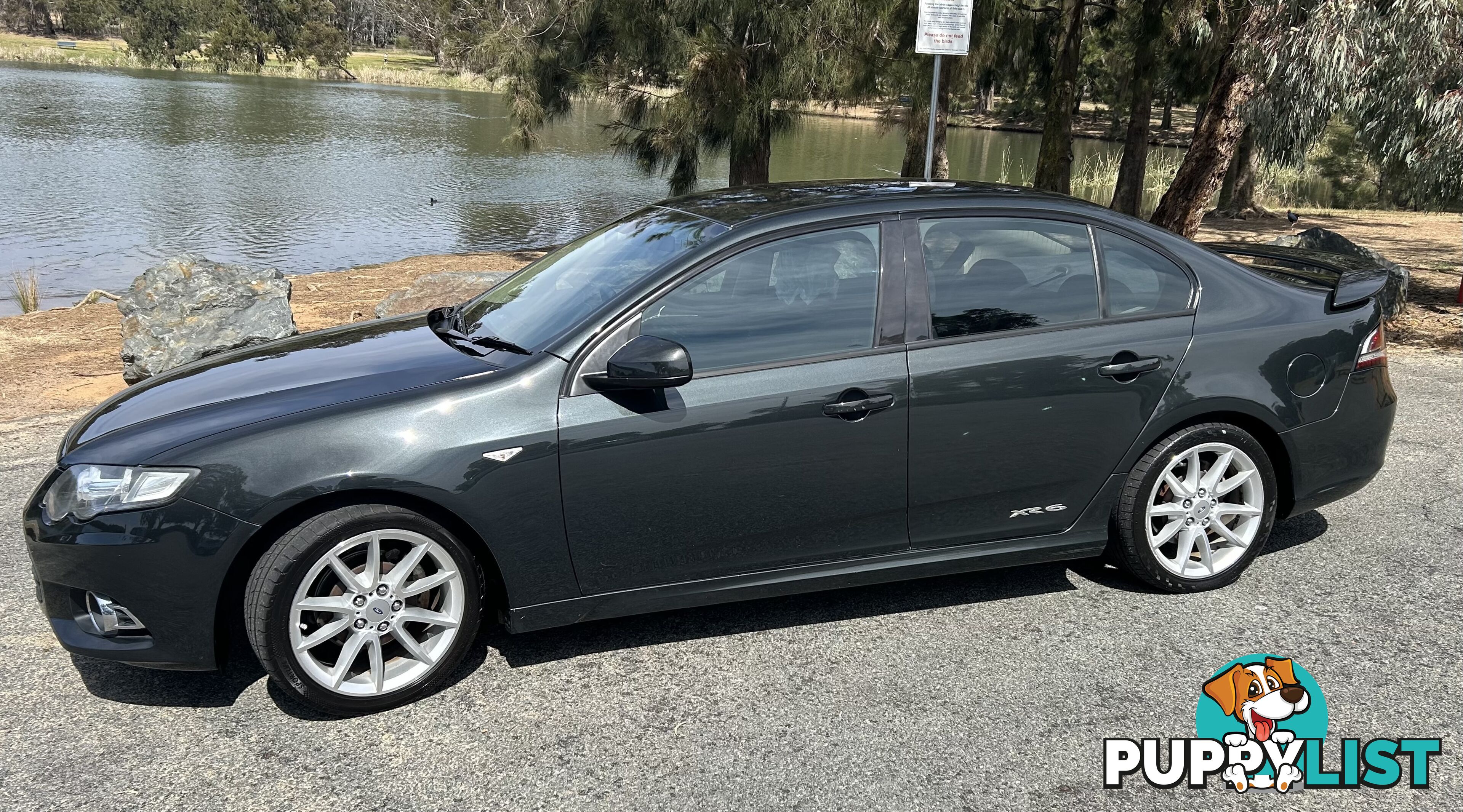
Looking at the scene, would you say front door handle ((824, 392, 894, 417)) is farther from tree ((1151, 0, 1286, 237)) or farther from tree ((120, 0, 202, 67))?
tree ((120, 0, 202, 67))

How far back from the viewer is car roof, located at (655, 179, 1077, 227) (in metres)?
4.12

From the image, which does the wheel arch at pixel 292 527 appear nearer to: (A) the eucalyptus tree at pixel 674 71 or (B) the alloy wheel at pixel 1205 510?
(B) the alloy wheel at pixel 1205 510

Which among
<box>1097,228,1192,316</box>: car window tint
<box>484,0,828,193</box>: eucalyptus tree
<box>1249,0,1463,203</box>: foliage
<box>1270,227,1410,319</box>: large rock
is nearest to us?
<box>1097,228,1192,316</box>: car window tint

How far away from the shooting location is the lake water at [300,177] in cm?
1734

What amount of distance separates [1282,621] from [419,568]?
10.6ft

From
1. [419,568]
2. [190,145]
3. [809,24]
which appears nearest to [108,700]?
[419,568]

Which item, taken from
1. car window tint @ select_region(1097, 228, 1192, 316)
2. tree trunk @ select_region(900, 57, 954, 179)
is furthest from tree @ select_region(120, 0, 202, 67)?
car window tint @ select_region(1097, 228, 1192, 316)

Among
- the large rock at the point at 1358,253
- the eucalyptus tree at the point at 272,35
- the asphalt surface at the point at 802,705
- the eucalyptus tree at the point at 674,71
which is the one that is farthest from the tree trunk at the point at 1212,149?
the eucalyptus tree at the point at 272,35

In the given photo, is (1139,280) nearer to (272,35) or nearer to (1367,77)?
(1367,77)

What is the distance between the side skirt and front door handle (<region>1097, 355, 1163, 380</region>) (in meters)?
0.40

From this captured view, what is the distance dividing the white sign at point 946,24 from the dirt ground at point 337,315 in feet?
14.9

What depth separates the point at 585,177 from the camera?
90.9ft

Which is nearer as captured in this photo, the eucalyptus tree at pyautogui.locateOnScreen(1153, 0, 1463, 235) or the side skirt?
the side skirt

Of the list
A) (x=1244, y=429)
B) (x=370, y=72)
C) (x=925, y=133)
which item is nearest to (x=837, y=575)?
(x=1244, y=429)
